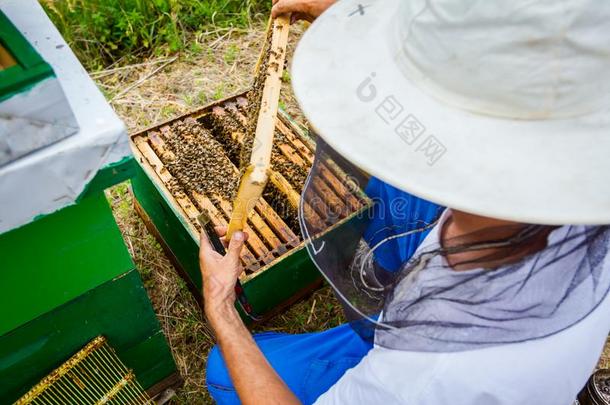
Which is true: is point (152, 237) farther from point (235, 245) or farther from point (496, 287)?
point (496, 287)

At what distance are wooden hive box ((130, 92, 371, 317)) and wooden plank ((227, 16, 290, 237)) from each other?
0.27m

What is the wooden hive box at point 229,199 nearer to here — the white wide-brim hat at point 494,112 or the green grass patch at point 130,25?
the white wide-brim hat at point 494,112

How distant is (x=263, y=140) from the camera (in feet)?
4.70

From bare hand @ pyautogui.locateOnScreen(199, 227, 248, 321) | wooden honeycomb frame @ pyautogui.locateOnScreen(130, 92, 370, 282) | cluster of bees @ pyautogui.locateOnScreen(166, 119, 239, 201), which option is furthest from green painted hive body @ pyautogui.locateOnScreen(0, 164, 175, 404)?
cluster of bees @ pyautogui.locateOnScreen(166, 119, 239, 201)

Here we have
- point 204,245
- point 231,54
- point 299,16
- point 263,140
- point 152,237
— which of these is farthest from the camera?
point 231,54

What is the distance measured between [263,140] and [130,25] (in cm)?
250

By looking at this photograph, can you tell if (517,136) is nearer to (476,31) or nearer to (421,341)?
(476,31)

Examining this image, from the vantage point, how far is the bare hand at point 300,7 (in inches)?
70.0

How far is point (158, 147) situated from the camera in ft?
7.32

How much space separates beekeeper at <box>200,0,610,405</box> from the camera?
0.75 metres

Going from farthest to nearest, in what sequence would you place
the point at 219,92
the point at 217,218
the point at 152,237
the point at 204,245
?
the point at 219,92
the point at 152,237
the point at 217,218
the point at 204,245

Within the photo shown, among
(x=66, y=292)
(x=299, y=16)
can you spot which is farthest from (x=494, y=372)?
(x=299, y=16)

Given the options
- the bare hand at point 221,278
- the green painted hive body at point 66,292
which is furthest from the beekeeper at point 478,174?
the green painted hive body at point 66,292

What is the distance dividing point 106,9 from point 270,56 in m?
2.41
